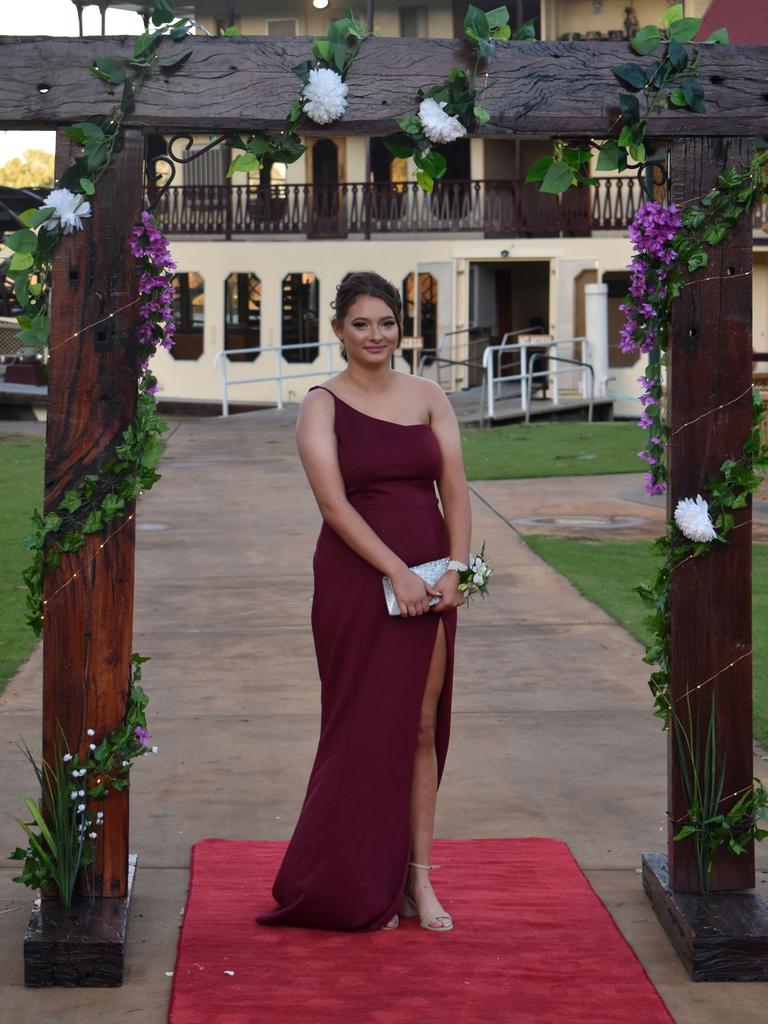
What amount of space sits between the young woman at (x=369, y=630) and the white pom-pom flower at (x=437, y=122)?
0.45m

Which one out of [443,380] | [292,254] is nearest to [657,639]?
[443,380]

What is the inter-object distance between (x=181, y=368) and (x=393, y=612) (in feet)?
84.9

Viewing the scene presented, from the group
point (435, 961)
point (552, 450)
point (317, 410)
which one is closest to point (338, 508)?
point (317, 410)

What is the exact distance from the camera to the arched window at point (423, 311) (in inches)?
1100

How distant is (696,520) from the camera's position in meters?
4.51

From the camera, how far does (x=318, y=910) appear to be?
4508mm

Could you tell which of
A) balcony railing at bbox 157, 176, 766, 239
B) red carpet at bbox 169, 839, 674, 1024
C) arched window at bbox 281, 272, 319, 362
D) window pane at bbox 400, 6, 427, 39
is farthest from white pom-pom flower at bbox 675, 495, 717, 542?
window pane at bbox 400, 6, 427, 39

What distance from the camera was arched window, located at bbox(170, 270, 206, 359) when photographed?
1185 inches

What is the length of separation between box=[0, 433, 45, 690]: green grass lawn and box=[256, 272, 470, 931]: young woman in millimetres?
943

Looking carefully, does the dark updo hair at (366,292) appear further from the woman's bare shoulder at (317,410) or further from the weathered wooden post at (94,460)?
the weathered wooden post at (94,460)

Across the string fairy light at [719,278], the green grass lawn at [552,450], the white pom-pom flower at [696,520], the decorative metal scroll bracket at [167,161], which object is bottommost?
the green grass lawn at [552,450]

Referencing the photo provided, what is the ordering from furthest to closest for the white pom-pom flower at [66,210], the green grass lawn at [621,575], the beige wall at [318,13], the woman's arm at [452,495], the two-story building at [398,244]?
the beige wall at [318,13], the two-story building at [398,244], the green grass lawn at [621,575], the woman's arm at [452,495], the white pom-pom flower at [66,210]

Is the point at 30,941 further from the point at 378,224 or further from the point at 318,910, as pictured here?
the point at 378,224

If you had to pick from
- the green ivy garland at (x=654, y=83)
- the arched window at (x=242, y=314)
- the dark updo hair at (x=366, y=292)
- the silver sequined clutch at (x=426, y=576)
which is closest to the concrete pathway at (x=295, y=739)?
the silver sequined clutch at (x=426, y=576)
